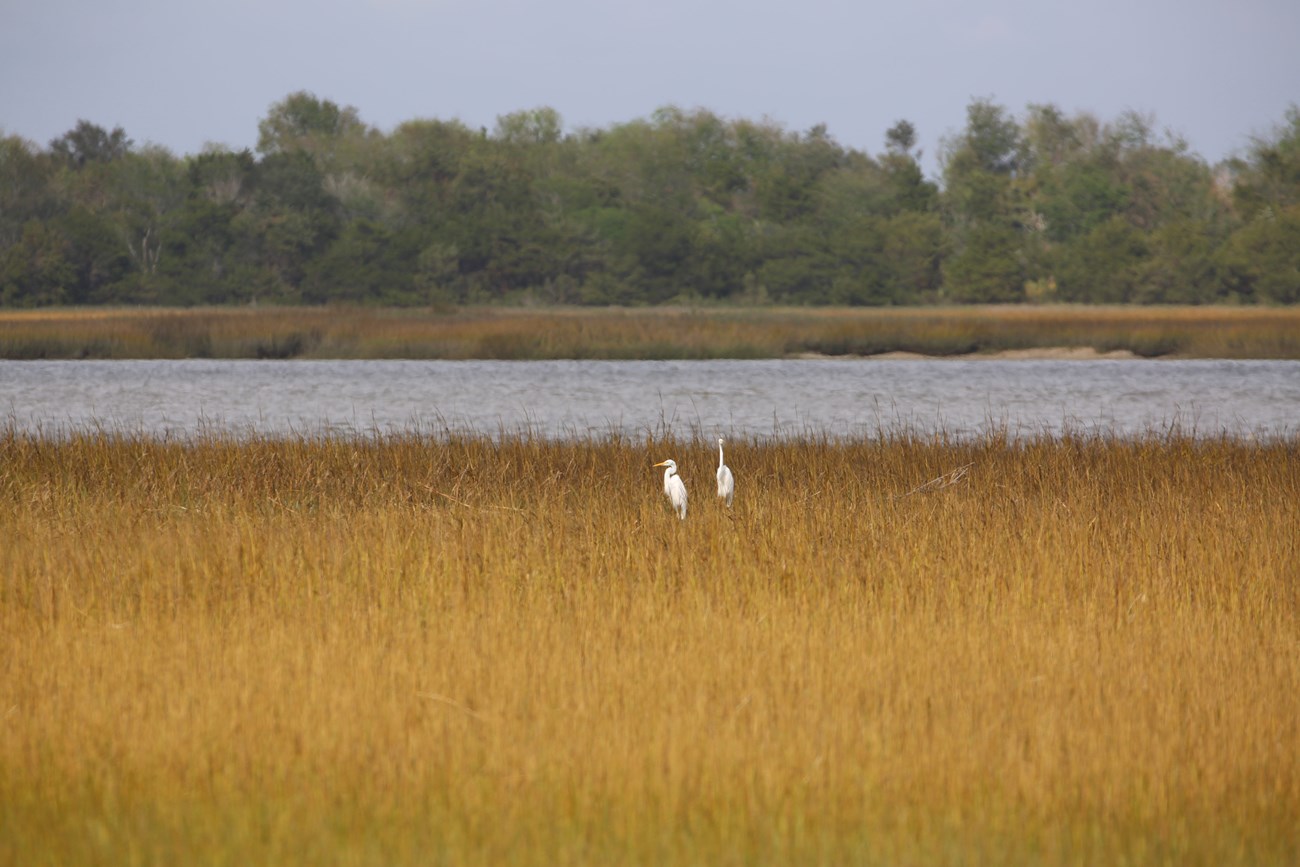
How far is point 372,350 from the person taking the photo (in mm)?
42406

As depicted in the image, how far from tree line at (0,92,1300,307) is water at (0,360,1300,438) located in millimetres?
12605

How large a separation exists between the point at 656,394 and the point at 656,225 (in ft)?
91.6

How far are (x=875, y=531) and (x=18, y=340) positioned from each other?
3787cm

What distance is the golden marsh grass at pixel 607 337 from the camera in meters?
41.5

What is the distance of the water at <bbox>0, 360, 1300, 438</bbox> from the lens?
2341cm

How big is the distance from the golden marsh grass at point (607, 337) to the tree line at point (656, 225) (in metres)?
8.85

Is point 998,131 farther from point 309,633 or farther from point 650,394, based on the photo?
point 309,633

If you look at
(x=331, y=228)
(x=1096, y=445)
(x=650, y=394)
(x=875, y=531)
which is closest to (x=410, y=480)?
(x=875, y=531)

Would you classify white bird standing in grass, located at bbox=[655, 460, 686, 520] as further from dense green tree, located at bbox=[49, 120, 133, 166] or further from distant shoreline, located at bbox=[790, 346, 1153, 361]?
dense green tree, located at bbox=[49, 120, 133, 166]

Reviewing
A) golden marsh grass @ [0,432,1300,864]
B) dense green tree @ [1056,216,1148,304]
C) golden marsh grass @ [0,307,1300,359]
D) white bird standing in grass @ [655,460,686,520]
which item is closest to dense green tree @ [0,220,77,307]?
golden marsh grass @ [0,307,1300,359]

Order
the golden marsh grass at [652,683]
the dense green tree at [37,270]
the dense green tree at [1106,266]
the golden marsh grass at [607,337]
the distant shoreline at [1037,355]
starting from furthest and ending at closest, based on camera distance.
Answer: the dense green tree at [1106,266], the dense green tree at [37,270], the distant shoreline at [1037,355], the golden marsh grass at [607,337], the golden marsh grass at [652,683]

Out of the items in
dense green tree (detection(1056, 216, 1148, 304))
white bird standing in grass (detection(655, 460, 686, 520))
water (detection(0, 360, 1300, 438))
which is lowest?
water (detection(0, 360, 1300, 438))

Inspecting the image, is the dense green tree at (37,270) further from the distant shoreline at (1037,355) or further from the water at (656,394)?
the distant shoreline at (1037,355)

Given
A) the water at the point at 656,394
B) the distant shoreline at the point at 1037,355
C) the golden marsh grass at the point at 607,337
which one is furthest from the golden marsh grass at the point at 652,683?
the distant shoreline at the point at 1037,355
